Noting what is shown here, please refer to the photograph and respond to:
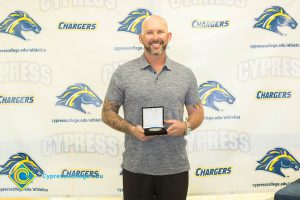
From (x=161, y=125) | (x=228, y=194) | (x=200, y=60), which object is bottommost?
(x=228, y=194)

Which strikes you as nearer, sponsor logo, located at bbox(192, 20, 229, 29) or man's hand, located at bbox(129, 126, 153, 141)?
man's hand, located at bbox(129, 126, 153, 141)

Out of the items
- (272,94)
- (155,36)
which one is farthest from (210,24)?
(155,36)

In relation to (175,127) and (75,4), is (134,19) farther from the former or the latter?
(175,127)

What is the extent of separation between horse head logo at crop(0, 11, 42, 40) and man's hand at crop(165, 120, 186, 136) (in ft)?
5.78

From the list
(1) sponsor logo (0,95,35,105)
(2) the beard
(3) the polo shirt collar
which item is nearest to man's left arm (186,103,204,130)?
(3) the polo shirt collar

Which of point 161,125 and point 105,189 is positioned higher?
point 161,125

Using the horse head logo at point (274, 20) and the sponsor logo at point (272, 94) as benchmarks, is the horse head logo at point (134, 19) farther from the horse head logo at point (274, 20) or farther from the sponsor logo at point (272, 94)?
the sponsor logo at point (272, 94)

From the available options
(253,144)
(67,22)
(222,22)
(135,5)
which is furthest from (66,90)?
(253,144)

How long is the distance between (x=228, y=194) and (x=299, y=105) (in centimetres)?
107

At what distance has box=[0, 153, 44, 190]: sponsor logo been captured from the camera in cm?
335

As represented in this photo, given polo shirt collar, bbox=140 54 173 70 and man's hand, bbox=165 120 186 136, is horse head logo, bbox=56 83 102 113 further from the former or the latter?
man's hand, bbox=165 120 186 136

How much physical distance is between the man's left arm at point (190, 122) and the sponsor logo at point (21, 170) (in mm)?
1715

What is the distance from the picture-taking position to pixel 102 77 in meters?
3.29

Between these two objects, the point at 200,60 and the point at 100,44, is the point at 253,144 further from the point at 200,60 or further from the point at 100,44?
the point at 100,44
